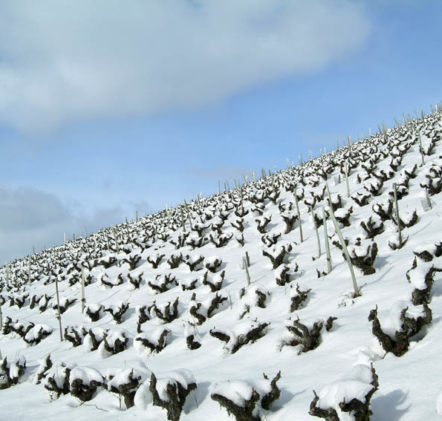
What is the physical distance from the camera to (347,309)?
452 cm

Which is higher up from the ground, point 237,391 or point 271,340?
point 237,391

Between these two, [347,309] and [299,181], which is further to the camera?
[299,181]

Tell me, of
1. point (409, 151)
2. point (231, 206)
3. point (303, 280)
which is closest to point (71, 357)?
point (303, 280)

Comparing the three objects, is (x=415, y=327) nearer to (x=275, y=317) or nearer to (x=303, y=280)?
(x=275, y=317)

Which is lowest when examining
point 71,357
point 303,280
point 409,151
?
point 71,357

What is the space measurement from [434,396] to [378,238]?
16.5ft

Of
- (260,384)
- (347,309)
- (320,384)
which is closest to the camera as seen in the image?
(260,384)

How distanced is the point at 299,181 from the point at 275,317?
15.7m

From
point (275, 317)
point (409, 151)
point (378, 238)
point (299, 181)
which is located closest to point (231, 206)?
point (299, 181)

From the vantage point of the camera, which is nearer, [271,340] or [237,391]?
[237,391]

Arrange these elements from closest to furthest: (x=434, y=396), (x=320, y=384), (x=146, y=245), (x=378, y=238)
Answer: (x=434, y=396), (x=320, y=384), (x=378, y=238), (x=146, y=245)

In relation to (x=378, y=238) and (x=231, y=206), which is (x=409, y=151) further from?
(x=378, y=238)

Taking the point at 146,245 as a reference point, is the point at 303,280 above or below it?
below

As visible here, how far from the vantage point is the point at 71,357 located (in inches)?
254
